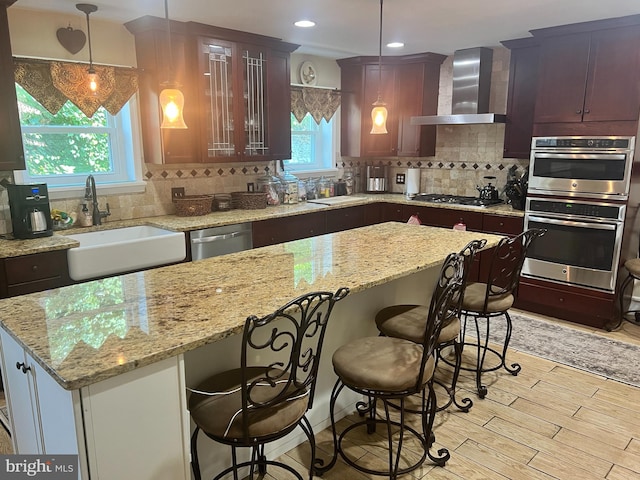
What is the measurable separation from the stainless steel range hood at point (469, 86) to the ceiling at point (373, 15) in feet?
1.17

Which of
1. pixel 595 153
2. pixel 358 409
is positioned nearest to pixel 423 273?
pixel 358 409

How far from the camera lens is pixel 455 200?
16.5 feet

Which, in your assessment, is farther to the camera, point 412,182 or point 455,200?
point 412,182

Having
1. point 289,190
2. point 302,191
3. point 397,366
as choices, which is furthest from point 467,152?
point 397,366

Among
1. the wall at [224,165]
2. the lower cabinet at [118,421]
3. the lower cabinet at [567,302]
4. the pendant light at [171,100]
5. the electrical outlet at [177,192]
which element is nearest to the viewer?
the lower cabinet at [118,421]

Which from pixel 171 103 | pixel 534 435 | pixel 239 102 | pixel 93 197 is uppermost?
pixel 239 102

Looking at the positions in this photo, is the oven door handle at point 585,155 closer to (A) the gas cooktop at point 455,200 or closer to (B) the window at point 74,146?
(A) the gas cooktop at point 455,200

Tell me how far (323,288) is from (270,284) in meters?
0.23

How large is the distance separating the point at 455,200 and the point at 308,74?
206 centimetres

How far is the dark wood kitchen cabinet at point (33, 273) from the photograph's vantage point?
9.31 feet

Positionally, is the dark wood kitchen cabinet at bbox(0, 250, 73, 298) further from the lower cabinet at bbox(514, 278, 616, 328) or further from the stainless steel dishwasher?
the lower cabinet at bbox(514, 278, 616, 328)

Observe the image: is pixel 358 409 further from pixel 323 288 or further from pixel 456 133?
pixel 456 133

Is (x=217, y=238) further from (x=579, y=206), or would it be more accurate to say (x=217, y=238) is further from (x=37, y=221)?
(x=579, y=206)

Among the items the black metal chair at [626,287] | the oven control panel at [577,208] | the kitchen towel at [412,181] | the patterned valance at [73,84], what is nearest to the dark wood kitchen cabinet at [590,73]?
the oven control panel at [577,208]
